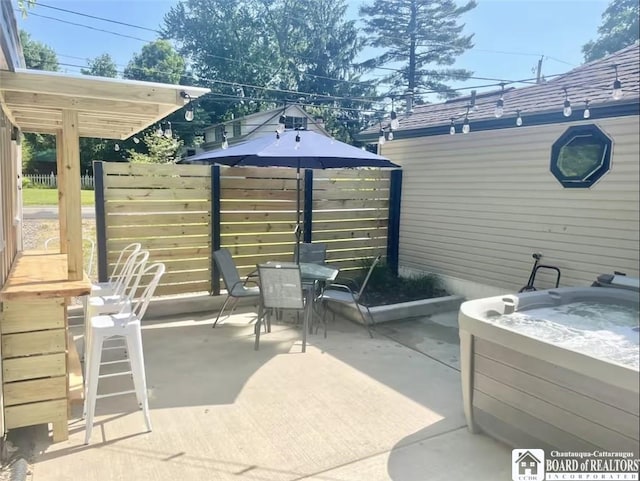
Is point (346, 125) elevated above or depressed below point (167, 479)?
above

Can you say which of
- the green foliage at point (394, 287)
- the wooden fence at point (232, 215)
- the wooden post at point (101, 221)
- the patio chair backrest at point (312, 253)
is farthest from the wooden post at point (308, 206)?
the wooden post at point (101, 221)

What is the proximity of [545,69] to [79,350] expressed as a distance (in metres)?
3.77

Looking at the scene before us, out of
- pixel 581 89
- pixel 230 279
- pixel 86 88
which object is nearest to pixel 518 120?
pixel 581 89

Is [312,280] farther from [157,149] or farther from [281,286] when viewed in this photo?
[157,149]

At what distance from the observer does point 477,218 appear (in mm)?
2508

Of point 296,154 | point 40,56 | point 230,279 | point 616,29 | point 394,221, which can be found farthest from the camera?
point 40,56

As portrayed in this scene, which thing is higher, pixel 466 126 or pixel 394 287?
pixel 466 126

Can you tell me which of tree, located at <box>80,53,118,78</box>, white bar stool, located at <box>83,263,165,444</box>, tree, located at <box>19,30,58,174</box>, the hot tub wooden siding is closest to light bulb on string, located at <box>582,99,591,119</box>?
the hot tub wooden siding

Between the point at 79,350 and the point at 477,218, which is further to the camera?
the point at 79,350

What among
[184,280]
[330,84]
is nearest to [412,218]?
[184,280]

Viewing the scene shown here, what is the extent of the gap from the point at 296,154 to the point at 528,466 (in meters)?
2.84

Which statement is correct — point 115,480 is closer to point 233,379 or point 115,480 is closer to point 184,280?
point 233,379

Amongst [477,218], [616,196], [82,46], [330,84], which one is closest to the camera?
[616,196]

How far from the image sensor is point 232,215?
→ 4.90 metres
